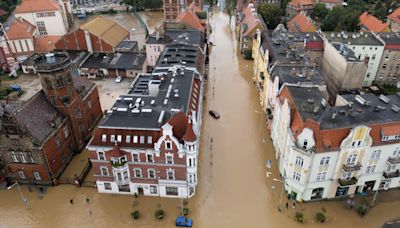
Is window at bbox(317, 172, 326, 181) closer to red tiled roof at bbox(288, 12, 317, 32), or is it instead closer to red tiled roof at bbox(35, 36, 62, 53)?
red tiled roof at bbox(288, 12, 317, 32)

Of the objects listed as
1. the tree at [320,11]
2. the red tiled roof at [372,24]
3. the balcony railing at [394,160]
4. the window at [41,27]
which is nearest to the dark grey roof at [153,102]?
the balcony railing at [394,160]

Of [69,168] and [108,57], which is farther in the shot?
[108,57]

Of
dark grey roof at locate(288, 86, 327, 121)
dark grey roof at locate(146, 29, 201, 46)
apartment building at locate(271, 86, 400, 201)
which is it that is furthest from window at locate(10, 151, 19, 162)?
dark grey roof at locate(146, 29, 201, 46)

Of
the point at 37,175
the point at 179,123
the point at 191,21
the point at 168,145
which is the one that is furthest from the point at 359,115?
the point at 191,21

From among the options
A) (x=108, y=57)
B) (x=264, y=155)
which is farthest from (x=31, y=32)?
(x=264, y=155)

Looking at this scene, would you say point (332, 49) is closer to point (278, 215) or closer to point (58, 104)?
point (278, 215)

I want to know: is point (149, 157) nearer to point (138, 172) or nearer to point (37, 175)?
point (138, 172)
